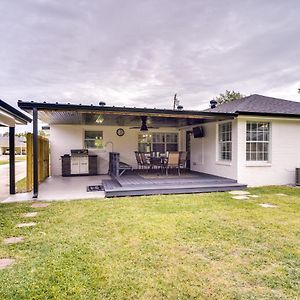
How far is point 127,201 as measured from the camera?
677 centimetres

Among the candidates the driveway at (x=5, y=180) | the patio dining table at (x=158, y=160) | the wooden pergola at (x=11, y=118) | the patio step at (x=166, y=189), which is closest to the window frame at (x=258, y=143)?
the patio step at (x=166, y=189)

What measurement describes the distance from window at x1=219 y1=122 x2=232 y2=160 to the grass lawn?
3804 millimetres

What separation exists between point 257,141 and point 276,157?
1.00m

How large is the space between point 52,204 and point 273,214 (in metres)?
5.13

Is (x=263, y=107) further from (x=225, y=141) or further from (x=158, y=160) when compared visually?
(x=158, y=160)

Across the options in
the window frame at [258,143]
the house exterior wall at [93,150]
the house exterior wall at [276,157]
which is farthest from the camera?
the house exterior wall at [93,150]

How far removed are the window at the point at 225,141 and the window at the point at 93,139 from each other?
20.3ft

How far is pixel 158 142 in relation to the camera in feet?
46.0

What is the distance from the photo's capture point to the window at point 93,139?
42.9 feet

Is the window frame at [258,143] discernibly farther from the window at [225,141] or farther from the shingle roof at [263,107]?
the window at [225,141]

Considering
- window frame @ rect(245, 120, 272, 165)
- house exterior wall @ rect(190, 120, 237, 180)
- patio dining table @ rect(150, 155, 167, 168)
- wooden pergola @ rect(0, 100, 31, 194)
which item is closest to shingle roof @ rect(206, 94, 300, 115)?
window frame @ rect(245, 120, 272, 165)

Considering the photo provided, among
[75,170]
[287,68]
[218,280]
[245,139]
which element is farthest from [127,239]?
[287,68]

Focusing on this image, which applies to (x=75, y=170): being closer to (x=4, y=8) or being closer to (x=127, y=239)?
(x=4, y=8)

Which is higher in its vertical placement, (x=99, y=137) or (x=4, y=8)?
Result: (x=4, y=8)
